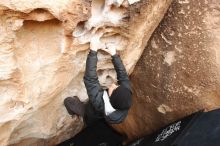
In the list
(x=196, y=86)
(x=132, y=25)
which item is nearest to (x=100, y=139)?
(x=196, y=86)

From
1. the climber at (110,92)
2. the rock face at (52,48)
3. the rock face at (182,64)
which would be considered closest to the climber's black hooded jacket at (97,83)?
the climber at (110,92)

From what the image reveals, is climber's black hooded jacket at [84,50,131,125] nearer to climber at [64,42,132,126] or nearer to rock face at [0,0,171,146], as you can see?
climber at [64,42,132,126]

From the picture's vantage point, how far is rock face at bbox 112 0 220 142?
8.15 ft

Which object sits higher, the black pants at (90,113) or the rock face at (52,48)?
the rock face at (52,48)

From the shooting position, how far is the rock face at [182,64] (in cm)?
248

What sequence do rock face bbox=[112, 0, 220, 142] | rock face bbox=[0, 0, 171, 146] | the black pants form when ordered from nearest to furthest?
1. rock face bbox=[0, 0, 171, 146]
2. the black pants
3. rock face bbox=[112, 0, 220, 142]

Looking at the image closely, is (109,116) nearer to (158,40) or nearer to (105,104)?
(105,104)

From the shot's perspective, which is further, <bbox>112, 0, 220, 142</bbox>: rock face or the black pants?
<bbox>112, 0, 220, 142</bbox>: rock face

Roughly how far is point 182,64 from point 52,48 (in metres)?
0.84

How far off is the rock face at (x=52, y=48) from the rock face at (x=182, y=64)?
0.10 meters

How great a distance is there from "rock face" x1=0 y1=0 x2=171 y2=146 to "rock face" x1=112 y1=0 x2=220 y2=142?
100 mm

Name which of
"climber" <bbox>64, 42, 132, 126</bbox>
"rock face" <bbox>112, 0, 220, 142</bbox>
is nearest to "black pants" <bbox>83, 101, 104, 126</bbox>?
"climber" <bbox>64, 42, 132, 126</bbox>

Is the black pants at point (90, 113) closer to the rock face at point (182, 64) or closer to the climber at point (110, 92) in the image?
the climber at point (110, 92)

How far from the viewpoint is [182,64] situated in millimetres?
2588
